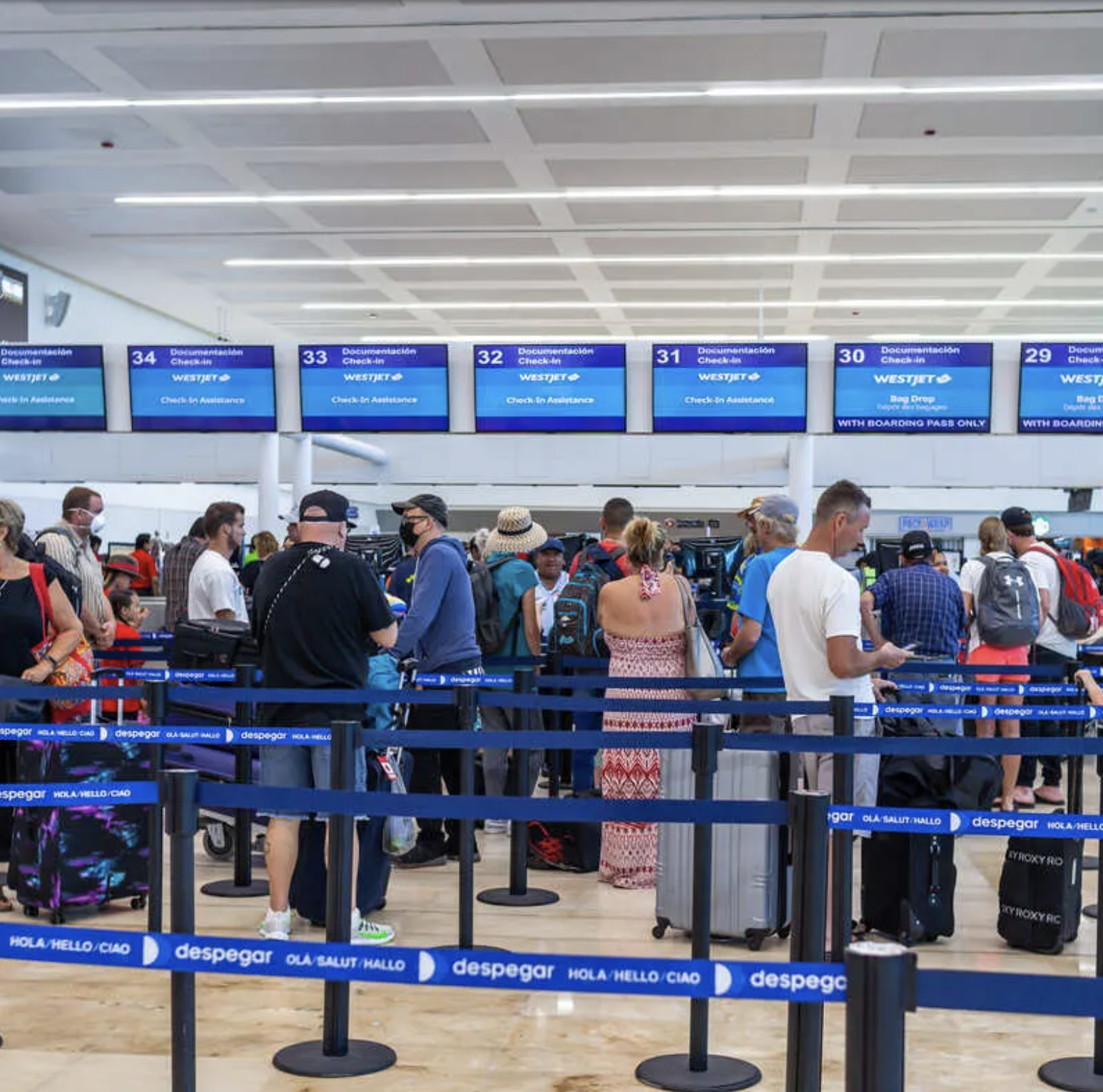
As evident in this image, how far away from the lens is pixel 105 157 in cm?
1177

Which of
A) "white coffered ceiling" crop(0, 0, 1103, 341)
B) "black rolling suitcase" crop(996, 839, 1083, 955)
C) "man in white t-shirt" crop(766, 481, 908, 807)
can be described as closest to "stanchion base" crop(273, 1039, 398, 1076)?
"man in white t-shirt" crop(766, 481, 908, 807)

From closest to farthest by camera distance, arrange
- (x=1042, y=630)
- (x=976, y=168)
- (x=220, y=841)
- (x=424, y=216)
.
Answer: (x=220, y=841) → (x=1042, y=630) → (x=976, y=168) → (x=424, y=216)

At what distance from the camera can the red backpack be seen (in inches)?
320

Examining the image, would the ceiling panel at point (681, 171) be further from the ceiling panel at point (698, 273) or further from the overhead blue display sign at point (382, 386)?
the ceiling panel at point (698, 273)

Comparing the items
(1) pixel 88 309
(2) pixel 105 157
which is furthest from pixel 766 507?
(1) pixel 88 309

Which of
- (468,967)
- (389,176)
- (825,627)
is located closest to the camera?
(468,967)

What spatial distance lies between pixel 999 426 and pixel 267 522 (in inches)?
270

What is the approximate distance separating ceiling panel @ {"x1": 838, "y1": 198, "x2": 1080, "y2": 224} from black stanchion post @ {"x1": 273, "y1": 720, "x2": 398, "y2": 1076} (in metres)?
10.1

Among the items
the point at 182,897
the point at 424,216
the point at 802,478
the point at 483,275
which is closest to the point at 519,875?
the point at 182,897

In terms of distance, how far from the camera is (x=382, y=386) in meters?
11.5

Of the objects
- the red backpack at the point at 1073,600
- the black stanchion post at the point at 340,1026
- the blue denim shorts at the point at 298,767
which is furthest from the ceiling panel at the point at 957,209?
the black stanchion post at the point at 340,1026

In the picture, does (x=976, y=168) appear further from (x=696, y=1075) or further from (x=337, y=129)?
(x=696, y=1075)

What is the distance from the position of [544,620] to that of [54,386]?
222 inches

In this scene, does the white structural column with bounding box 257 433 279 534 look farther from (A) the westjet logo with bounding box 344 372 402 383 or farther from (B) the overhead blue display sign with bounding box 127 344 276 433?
(A) the westjet logo with bounding box 344 372 402 383
